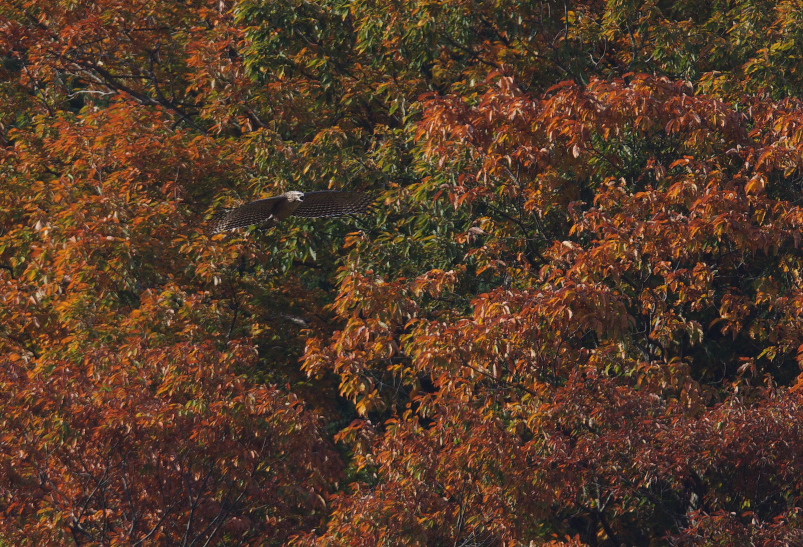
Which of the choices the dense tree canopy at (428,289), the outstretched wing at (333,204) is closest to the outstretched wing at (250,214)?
the outstretched wing at (333,204)

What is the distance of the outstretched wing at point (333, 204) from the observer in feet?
30.7

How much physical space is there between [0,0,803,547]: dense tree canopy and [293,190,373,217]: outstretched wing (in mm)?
487

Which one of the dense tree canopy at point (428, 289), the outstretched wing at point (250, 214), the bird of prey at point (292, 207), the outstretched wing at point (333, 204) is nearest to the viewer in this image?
the dense tree canopy at point (428, 289)

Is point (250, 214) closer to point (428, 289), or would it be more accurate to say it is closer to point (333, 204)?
point (333, 204)

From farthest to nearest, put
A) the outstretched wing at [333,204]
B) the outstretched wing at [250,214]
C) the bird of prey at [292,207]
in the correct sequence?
the outstretched wing at [333,204] → the outstretched wing at [250,214] → the bird of prey at [292,207]

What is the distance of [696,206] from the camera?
344 inches

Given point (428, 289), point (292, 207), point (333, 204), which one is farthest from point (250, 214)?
point (428, 289)

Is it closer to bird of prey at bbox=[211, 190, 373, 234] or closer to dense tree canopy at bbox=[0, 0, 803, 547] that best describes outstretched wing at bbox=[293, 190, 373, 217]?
bird of prey at bbox=[211, 190, 373, 234]

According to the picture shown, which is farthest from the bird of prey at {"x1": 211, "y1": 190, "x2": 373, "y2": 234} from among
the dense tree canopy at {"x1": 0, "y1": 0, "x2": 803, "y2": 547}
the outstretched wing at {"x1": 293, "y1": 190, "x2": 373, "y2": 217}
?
the dense tree canopy at {"x1": 0, "y1": 0, "x2": 803, "y2": 547}

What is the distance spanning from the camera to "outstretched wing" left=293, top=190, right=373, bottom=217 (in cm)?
934

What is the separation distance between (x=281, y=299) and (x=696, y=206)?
5.29 meters

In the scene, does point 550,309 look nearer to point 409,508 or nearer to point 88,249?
point 409,508

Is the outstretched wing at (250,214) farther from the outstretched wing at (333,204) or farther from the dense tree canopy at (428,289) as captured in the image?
the dense tree canopy at (428,289)

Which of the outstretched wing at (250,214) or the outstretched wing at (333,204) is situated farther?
the outstretched wing at (333,204)
